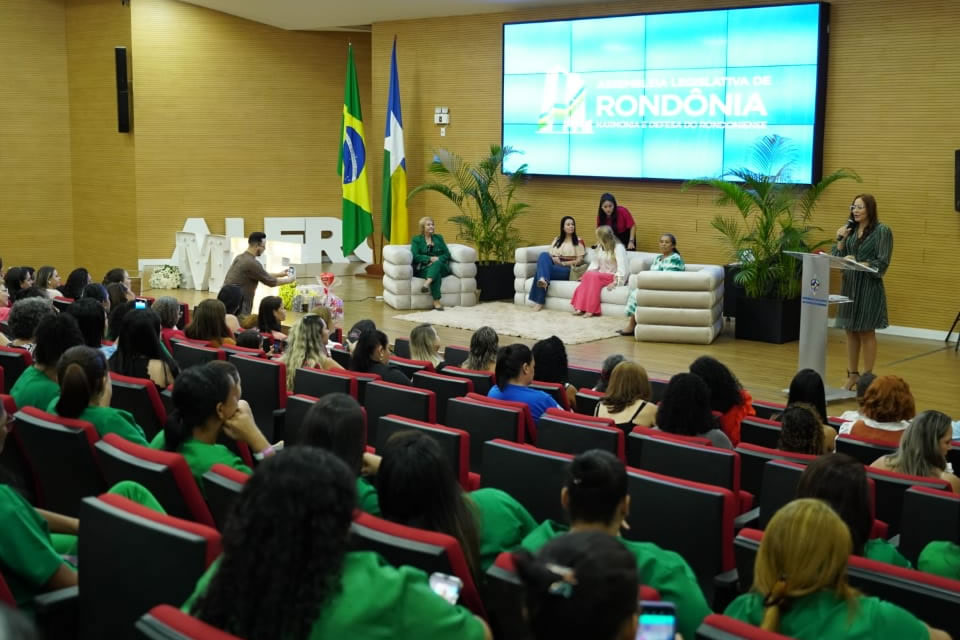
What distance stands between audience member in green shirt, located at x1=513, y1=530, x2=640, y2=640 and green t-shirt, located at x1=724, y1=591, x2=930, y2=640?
0.64 metres

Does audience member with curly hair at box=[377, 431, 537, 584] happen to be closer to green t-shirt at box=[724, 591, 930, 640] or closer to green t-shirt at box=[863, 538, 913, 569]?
green t-shirt at box=[724, 591, 930, 640]

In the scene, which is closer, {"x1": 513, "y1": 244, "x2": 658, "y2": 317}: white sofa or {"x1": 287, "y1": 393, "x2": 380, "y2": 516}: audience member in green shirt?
{"x1": 287, "y1": 393, "x2": 380, "y2": 516}: audience member in green shirt

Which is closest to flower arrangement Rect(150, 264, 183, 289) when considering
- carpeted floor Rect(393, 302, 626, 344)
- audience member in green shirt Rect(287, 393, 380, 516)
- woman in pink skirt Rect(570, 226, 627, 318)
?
carpeted floor Rect(393, 302, 626, 344)

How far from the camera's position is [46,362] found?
4.19m

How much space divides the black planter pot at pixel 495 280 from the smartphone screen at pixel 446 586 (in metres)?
10.1

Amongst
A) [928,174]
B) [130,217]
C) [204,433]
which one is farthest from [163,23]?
[204,433]

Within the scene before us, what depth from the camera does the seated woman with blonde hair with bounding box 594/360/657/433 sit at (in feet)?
14.7

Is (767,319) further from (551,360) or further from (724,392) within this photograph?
(724,392)

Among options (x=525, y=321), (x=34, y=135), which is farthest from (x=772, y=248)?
(x=34, y=135)

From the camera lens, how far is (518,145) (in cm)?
1285

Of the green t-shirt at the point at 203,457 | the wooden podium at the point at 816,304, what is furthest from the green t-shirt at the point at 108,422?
the wooden podium at the point at 816,304

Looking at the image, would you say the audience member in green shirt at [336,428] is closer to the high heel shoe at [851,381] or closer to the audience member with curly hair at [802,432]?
the audience member with curly hair at [802,432]

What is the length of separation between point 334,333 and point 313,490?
6.15 m

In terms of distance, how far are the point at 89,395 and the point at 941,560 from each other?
107 inches
